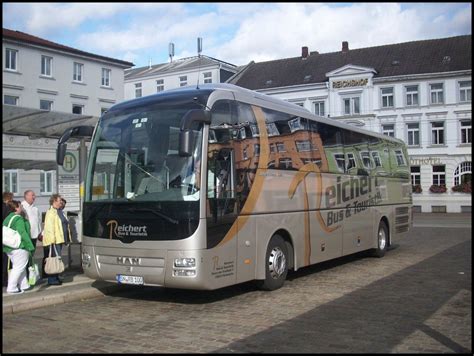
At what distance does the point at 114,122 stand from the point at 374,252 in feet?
31.1

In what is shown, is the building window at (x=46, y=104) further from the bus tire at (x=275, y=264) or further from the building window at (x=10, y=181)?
the bus tire at (x=275, y=264)

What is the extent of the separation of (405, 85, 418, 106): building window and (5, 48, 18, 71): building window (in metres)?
34.0

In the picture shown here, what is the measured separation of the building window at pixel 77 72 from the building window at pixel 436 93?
31.8 metres

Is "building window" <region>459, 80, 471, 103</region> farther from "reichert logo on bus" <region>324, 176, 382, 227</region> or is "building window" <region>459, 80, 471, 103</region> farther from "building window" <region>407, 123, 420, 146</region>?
"reichert logo on bus" <region>324, 176, 382, 227</region>

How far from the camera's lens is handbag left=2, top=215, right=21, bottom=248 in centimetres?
939

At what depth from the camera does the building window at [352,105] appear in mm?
51938

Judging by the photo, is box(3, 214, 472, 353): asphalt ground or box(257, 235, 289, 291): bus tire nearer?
box(3, 214, 472, 353): asphalt ground

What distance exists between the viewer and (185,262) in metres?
8.35

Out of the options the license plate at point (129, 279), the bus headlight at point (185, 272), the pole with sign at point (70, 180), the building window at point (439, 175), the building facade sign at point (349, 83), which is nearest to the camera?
the bus headlight at point (185, 272)

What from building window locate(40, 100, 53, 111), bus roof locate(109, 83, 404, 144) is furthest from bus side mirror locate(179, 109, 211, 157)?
building window locate(40, 100, 53, 111)

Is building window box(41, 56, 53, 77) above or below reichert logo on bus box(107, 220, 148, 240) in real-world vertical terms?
above

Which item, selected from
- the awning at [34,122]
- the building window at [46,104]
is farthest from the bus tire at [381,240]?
the building window at [46,104]

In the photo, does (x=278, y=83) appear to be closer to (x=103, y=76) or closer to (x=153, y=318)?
A: (x=103, y=76)

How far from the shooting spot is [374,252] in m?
16.1
